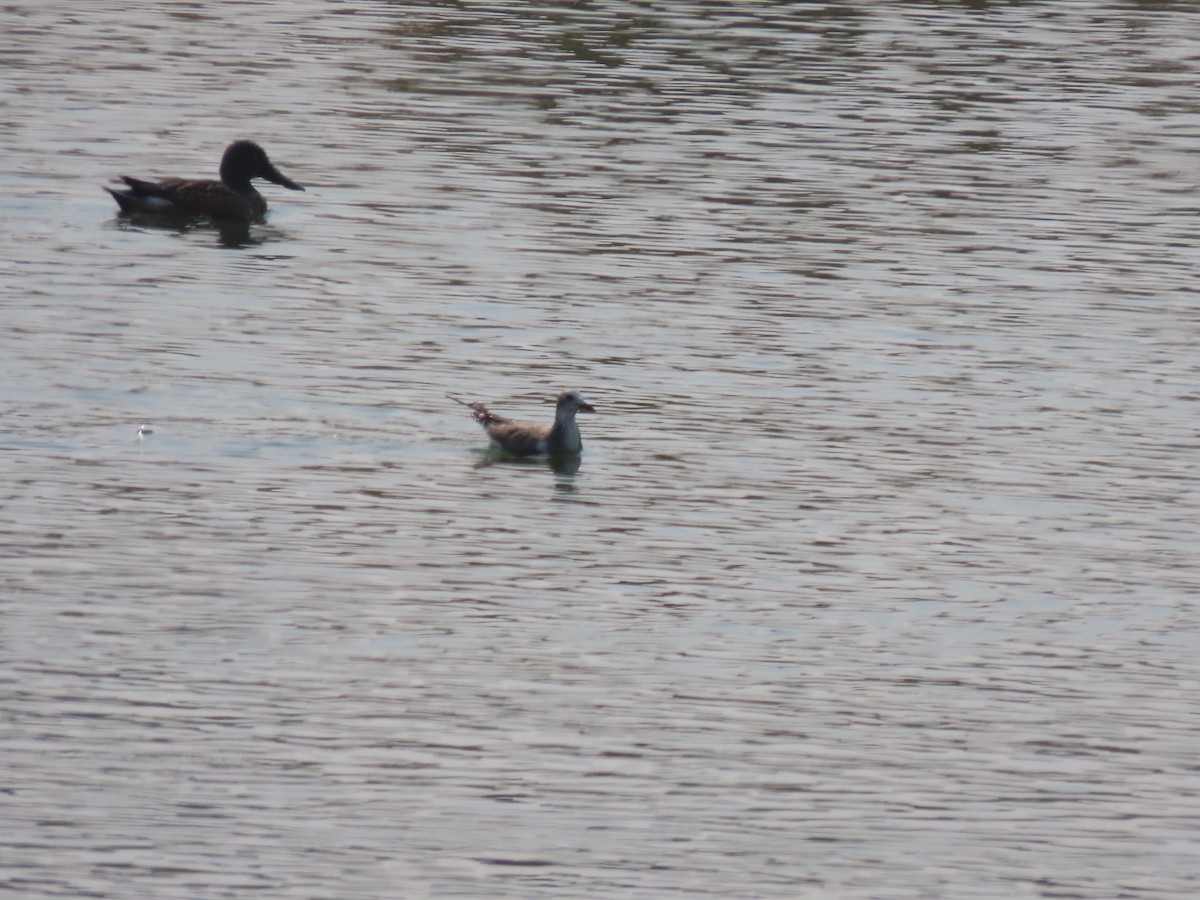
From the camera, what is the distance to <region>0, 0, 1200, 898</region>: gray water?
10.2 meters

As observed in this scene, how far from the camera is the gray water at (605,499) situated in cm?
1021

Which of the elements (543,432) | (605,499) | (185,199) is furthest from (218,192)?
(605,499)

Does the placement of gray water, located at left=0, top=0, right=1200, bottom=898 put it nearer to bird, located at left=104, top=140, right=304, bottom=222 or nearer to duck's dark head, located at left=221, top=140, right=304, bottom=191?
bird, located at left=104, top=140, right=304, bottom=222

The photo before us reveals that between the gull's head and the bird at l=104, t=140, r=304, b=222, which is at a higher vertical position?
the gull's head

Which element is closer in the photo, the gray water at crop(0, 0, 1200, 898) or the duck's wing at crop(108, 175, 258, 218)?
the gray water at crop(0, 0, 1200, 898)

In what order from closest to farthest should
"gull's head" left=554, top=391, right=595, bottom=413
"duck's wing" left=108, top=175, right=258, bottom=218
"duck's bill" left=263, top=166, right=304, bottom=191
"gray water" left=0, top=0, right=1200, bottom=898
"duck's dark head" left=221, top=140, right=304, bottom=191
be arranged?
"gray water" left=0, top=0, right=1200, bottom=898 < "gull's head" left=554, top=391, right=595, bottom=413 < "duck's wing" left=108, top=175, right=258, bottom=218 < "duck's dark head" left=221, top=140, right=304, bottom=191 < "duck's bill" left=263, top=166, right=304, bottom=191

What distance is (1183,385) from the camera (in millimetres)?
18141

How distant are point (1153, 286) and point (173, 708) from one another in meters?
12.8

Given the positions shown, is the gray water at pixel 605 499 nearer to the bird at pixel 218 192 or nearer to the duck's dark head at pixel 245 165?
the bird at pixel 218 192

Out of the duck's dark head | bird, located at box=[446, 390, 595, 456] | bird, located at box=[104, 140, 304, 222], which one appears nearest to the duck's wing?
bird, located at box=[104, 140, 304, 222]

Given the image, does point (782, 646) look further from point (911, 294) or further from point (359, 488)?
point (911, 294)

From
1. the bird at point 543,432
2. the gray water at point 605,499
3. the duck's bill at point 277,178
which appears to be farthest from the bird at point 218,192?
the bird at point 543,432

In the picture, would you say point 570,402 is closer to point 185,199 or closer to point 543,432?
point 543,432

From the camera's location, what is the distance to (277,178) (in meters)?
24.2
